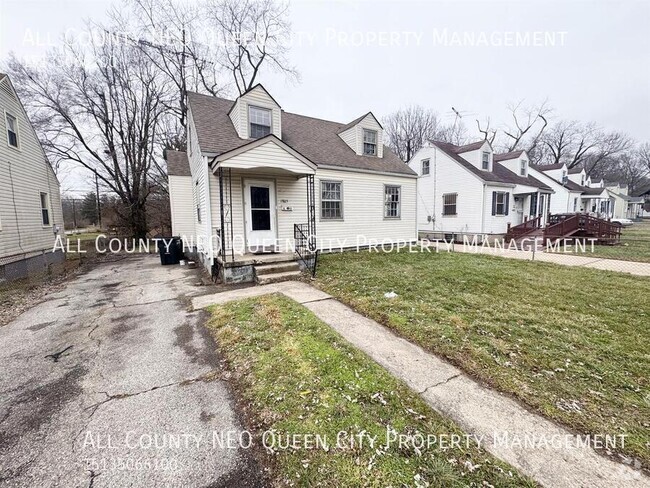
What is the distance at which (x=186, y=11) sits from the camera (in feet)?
55.3

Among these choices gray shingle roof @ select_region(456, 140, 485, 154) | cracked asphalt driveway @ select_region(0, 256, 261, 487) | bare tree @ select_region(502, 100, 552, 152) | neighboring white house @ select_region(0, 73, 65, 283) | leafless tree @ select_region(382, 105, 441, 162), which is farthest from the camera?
bare tree @ select_region(502, 100, 552, 152)

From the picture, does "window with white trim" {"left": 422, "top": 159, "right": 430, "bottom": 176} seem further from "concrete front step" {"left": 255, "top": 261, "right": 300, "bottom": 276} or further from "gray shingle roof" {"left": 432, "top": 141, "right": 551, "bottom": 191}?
"concrete front step" {"left": 255, "top": 261, "right": 300, "bottom": 276}

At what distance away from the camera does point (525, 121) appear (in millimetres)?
33031

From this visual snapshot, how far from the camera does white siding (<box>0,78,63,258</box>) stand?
8.98 metres

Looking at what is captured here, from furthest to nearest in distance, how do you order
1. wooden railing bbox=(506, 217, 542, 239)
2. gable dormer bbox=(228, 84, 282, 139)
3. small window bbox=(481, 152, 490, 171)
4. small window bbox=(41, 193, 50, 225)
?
1. small window bbox=(481, 152, 490, 171)
2. wooden railing bbox=(506, 217, 542, 239)
3. small window bbox=(41, 193, 50, 225)
4. gable dormer bbox=(228, 84, 282, 139)

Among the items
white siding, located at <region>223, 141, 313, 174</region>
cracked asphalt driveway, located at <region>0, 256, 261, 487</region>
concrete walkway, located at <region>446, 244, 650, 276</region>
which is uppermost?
white siding, located at <region>223, 141, 313, 174</region>

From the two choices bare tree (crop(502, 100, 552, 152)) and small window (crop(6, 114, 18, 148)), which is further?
bare tree (crop(502, 100, 552, 152))

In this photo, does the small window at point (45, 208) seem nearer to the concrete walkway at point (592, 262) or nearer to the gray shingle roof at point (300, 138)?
the gray shingle roof at point (300, 138)

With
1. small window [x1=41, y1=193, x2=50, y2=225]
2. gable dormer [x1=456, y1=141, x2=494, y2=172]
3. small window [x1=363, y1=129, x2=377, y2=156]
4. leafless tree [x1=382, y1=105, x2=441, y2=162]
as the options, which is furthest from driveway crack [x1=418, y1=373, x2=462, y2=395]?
leafless tree [x1=382, y1=105, x2=441, y2=162]

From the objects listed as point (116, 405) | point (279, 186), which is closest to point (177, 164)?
point (279, 186)

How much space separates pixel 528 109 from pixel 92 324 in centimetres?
4324

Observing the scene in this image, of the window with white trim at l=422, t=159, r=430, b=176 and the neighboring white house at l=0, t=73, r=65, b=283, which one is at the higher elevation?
the window with white trim at l=422, t=159, r=430, b=176

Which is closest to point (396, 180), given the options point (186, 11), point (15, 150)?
point (15, 150)

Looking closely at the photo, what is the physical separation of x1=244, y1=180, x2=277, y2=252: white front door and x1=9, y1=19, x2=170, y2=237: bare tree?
1510cm
